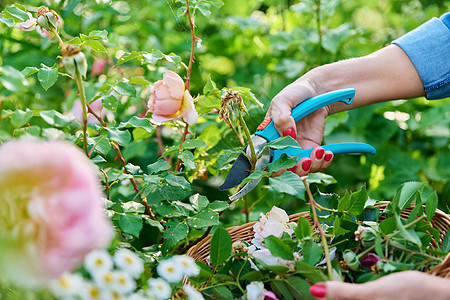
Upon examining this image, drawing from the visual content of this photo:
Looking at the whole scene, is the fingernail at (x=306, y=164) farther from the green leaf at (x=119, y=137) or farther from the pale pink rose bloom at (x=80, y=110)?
the pale pink rose bloom at (x=80, y=110)

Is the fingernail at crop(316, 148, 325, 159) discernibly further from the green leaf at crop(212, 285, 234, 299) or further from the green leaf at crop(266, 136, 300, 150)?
the green leaf at crop(212, 285, 234, 299)

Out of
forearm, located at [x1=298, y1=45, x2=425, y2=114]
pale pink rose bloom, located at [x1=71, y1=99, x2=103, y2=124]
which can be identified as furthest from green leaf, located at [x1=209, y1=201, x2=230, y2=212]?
pale pink rose bloom, located at [x1=71, y1=99, x2=103, y2=124]

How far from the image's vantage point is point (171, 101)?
36.3 inches

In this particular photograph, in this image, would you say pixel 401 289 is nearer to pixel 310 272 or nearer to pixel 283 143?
pixel 310 272

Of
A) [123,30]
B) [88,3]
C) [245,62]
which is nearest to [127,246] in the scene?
[88,3]

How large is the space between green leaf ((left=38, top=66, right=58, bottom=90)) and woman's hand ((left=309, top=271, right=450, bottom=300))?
640 millimetres

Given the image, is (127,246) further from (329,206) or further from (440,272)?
(440,272)

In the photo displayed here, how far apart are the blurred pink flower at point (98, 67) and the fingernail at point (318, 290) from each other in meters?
1.31

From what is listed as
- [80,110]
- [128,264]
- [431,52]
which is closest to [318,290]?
[128,264]

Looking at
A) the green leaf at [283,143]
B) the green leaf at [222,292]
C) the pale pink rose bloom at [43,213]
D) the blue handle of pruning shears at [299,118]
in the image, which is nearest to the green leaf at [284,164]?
the green leaf at [283,143]

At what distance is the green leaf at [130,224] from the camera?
0.81 metres

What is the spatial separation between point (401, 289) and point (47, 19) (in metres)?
0.76

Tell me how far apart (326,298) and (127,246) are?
15.3 inches

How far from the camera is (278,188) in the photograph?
77 cm
